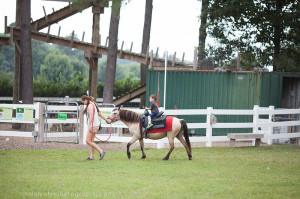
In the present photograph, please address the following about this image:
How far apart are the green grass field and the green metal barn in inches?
210

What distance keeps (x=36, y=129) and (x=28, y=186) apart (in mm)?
8188

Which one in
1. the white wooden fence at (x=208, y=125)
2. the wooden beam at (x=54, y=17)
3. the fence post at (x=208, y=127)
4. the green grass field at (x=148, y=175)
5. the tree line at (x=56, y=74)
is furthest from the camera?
the tree line at (x=56, y=74)

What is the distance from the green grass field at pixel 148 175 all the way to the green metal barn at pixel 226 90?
5.33 meters

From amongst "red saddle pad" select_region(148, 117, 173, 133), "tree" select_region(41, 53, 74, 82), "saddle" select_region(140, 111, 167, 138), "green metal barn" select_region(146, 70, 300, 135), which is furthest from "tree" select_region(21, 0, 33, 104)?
"tree" select_region(41, 53, 74, 82)

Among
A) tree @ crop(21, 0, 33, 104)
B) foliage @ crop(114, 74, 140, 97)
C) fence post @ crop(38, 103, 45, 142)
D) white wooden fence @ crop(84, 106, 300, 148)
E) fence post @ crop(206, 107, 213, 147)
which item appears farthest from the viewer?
foliage @ crop(114, 74, 140, 97)

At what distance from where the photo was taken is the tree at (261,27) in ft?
71.2

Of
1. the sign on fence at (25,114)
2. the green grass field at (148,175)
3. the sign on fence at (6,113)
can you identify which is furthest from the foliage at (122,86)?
the green grass field at (148,175)

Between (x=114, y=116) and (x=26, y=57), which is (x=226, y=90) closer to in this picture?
(x=114, y=116)

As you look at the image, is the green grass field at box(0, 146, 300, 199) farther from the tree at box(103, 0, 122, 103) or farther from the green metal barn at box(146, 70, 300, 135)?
the tree at box(103, 0, 122, 103)

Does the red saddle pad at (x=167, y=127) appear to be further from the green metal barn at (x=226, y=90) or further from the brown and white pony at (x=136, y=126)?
the green metal barn at (x=226, y=90)

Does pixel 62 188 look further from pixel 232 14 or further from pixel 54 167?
pixel 232 14

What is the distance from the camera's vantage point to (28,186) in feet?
23.6

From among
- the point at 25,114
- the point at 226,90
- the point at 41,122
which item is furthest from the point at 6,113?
the point at 226,90

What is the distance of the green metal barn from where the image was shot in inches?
699
